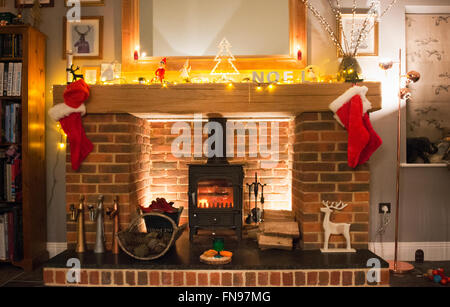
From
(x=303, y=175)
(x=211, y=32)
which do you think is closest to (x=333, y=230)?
(x=303, y=175)

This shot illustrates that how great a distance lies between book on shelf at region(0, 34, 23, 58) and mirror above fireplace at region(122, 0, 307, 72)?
0.85m

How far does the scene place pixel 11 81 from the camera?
273 centimetres

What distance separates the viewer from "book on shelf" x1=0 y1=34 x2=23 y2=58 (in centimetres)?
275

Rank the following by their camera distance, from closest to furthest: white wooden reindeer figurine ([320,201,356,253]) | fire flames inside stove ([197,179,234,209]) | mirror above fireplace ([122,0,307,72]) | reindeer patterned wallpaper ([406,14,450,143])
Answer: white wooden reindeer figurine ([320,201,356,253]) < fire flames inside stove ([197,179,234,209]) < mirror above fireplace ([122,0,307,72]) < reindeer patterned wallpaper ([406,14,450,143])

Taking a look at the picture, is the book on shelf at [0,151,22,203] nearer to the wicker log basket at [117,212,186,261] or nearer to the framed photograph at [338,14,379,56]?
the wicker log basket at [117,212,186,261]

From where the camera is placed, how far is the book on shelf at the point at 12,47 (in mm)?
2750

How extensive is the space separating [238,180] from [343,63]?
1217 millimetres

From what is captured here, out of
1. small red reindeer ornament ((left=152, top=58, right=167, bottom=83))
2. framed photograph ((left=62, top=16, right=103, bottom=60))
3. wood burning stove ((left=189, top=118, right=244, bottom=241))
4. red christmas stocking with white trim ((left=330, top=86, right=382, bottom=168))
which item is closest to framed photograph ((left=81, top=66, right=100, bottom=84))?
framed photograph ((left=62, top=16, right=103, bottom=60))

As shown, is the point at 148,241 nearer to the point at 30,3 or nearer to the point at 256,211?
the point at 256,211

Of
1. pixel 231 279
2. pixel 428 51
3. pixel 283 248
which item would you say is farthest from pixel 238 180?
pixel 428 51

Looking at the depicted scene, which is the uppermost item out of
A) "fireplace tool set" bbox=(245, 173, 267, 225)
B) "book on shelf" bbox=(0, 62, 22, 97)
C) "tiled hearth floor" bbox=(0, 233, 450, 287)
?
"book on shelf" bbox=(0, 62, 22, 97)

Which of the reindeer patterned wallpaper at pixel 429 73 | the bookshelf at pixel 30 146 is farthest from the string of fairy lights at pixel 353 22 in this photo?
the bookshelf at pixel 30 146

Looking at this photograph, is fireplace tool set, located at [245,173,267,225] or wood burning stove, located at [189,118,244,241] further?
fireplace tool set, located at [245,173,267,225]

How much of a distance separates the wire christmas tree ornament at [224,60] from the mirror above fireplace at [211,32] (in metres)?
0.04
